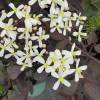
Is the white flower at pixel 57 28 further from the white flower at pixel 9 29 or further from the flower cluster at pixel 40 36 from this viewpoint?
the white flower at pixel 9 29

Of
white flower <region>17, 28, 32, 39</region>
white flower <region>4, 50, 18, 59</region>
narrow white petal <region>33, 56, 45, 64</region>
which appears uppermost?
white flower <region>17, 28, 32, 39</region>

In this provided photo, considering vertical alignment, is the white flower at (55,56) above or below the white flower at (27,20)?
below

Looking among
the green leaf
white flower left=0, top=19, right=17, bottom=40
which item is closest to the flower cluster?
white flower left=0, top=19, right=17, bottom=40

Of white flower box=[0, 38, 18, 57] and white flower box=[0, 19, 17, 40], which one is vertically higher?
white flower box=[0, 19, 17, 40]

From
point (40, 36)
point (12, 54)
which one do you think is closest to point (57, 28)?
point (40, 36)

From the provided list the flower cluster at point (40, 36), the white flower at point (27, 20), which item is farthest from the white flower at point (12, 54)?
the white flower at point (27, 20)

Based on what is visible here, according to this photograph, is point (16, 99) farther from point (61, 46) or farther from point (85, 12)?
point (85, 12)

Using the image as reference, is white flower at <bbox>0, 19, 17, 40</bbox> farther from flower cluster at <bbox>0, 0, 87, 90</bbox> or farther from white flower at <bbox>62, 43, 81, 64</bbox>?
white flower at <bbox>62, 43, 81, 64</bbox>

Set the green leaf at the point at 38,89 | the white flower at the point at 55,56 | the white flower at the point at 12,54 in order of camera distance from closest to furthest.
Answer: the white flower at the point at 55,56 → the white flower at the point at 12,54 → the green leaf at the point at 38,89
